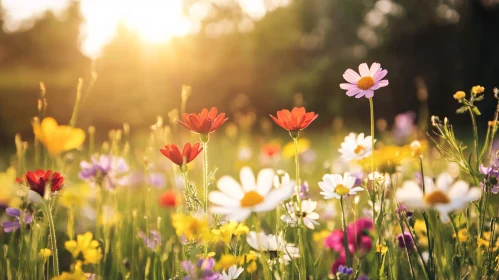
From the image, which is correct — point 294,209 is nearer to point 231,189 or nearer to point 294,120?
point 294,120

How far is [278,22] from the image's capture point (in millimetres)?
13078

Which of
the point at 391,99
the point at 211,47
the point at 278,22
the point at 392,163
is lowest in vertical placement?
the point at 392,163

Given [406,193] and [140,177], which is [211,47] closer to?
Answer: [140,177]

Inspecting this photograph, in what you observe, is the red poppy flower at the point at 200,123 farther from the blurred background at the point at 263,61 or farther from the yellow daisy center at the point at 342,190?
the blurred background at the point at 263,61

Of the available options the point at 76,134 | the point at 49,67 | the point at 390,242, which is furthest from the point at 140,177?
the point at 49,67

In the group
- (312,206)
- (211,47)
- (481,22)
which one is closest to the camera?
(312,206)

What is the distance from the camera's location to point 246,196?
29.2 inches

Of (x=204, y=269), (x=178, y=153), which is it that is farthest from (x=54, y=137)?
(x=204, y=269)

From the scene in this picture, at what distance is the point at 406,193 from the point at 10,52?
1113 cm

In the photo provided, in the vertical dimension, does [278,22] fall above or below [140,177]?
above

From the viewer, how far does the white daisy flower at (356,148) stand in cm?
118

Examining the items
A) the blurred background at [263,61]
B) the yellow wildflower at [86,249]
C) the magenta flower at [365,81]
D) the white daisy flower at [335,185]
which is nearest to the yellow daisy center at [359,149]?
the white daisy flower at [335,185]

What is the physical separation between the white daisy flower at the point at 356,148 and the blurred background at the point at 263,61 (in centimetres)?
590

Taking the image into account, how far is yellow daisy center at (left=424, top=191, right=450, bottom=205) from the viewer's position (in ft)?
2.43
